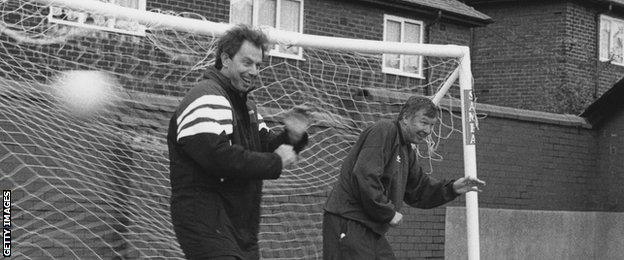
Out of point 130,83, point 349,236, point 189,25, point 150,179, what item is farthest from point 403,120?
point 130,83

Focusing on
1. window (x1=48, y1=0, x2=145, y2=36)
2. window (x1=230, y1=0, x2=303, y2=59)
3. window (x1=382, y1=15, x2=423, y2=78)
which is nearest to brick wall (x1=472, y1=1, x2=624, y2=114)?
window (x1=382, y1=15, x2=423, y2=78)

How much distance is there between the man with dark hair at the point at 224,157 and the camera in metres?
5.32

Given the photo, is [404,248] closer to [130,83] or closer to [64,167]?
[130,83]

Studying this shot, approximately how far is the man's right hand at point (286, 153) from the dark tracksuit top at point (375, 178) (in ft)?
6.12

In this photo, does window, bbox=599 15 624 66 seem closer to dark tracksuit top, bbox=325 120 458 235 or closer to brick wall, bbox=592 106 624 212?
brick wall, bbox=592 106 624 212

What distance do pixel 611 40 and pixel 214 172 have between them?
22.3 metres

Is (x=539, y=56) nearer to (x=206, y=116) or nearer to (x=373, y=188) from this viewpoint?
(x=373, y=188)

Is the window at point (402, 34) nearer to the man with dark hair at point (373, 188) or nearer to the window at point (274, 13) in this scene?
the window at point (274, 13)

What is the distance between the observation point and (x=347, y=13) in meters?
21.0

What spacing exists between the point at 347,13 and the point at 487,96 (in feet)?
20.2

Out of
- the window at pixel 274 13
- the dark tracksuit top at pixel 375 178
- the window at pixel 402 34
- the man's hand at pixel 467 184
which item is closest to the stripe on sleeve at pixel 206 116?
the dark tracksuit top at pixel 375 178

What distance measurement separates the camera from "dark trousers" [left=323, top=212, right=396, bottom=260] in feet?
24.9

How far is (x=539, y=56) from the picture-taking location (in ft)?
83.4

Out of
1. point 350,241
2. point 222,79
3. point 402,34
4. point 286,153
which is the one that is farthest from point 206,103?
point 402,34
